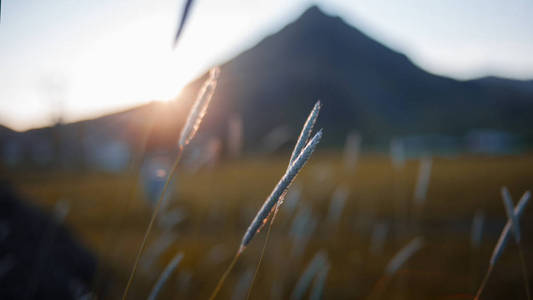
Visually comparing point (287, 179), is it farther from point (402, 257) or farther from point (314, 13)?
point (314, 13)

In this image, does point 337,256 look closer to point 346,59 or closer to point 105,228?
point 105,228

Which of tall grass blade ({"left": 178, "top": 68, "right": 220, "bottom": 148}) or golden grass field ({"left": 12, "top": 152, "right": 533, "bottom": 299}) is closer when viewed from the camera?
tall grass blade ({"left": 178, "top": 68, "right": 220, "bottom": 148})

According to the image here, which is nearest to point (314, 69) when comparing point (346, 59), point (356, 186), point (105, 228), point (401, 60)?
point (346, 59)

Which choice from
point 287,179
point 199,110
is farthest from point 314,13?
point 287,179

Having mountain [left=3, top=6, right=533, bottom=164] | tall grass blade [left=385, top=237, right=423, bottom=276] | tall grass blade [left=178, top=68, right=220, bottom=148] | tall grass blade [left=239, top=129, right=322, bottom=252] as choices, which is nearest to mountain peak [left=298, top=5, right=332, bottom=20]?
mountain [left=3, top=6, right=533, bottom=164]

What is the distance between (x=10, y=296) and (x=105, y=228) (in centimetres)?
571

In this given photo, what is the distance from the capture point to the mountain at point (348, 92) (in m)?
76.4

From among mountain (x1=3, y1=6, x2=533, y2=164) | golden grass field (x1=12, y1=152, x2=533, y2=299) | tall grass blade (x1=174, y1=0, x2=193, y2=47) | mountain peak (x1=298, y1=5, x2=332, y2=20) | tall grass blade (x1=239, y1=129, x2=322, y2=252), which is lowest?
mountain (x1=3, y1=6, x2=533, y2=164)

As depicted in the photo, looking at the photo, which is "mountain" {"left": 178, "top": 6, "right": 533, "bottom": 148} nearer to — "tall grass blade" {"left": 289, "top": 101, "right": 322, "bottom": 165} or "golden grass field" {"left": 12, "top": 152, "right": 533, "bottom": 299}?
"golden grass field" {"left": 12, "top": 152, "right": 533, "bottom": 299}

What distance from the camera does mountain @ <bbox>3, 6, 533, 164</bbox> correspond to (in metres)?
76.4

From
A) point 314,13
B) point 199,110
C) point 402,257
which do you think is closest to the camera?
point 199,110

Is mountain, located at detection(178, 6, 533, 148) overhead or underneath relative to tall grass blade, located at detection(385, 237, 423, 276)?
underneath

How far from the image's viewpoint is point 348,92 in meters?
95.0

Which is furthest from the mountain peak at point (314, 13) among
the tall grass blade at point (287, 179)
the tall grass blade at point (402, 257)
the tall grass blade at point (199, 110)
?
the tall grass blade at point (287, 179)
